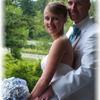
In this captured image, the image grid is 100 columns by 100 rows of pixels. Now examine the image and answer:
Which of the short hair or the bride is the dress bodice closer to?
the bride

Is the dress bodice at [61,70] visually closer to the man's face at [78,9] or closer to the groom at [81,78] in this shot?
the groom at [81,78]

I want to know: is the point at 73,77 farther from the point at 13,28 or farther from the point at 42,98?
the point at 13,28

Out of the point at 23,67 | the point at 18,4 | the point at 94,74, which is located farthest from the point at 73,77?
the point at 18,4

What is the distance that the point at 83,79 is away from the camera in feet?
4.00

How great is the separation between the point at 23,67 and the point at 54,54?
1.35 ft

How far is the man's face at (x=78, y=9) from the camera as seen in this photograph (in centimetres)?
135

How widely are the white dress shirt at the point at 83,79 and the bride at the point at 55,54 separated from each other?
0.13 feet

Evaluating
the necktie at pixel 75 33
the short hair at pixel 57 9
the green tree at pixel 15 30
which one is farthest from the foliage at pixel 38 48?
the short hair at pixel 57 9

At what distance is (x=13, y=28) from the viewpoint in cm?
154

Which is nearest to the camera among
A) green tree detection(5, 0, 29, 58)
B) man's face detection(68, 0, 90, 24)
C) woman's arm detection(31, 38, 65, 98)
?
woman's arm detection(31, 38, 65, 98)

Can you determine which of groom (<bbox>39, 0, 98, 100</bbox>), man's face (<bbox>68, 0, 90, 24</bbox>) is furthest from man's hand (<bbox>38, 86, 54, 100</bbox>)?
man's face (<bbox>68, 0, 90, 24</bbox>)

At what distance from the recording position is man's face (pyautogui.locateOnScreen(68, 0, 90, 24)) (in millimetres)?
1347

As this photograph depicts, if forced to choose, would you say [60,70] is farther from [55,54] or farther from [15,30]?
[15,30]

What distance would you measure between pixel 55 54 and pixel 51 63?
5cm
